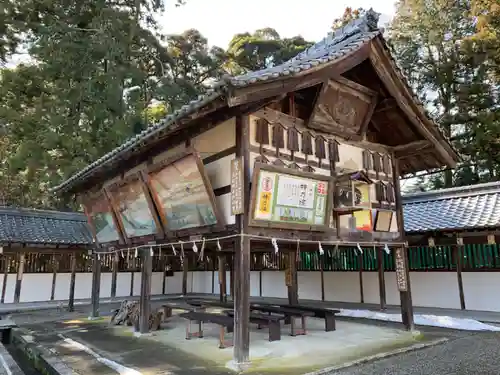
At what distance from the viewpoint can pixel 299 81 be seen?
273 inches

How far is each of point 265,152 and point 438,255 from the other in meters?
9.27

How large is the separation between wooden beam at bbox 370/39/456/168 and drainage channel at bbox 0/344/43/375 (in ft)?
30.1

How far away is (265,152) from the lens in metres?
7.29

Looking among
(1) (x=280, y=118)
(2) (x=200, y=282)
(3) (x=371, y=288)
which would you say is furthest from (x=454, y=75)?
(1) (x=280, y=118)

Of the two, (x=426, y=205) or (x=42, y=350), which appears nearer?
(x=42, y=350)

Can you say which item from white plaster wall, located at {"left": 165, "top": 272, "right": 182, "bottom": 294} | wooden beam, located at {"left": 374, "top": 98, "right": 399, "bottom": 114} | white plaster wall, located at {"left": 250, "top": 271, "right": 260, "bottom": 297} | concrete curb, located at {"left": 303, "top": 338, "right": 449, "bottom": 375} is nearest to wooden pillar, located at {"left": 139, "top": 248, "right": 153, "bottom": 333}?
concrete curb, located at {"left": 303, "top": 338, "right": 449, "bottom": 375}

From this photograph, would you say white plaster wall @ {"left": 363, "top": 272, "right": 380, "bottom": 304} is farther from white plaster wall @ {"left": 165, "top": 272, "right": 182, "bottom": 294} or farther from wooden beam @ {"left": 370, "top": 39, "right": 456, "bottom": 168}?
white plaster wall @ {"left": 165, "top": 272, "right": 182, "bottom": 294}

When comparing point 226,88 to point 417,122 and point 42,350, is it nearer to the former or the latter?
point 417,122

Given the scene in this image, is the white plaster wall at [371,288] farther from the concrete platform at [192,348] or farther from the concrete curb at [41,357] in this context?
the concrete curb at [41,357]

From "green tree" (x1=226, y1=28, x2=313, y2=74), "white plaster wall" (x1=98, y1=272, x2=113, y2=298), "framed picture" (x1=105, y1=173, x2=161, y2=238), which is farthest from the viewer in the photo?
"green tree" (x1=226, y1=28, x2=313, y2=74)

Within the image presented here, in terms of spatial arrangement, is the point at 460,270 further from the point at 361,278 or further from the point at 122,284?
the point at 122,284

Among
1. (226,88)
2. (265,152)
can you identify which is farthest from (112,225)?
(226,88)

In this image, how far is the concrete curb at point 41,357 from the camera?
6.55 metres

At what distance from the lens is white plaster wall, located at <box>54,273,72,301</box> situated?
18.8m
